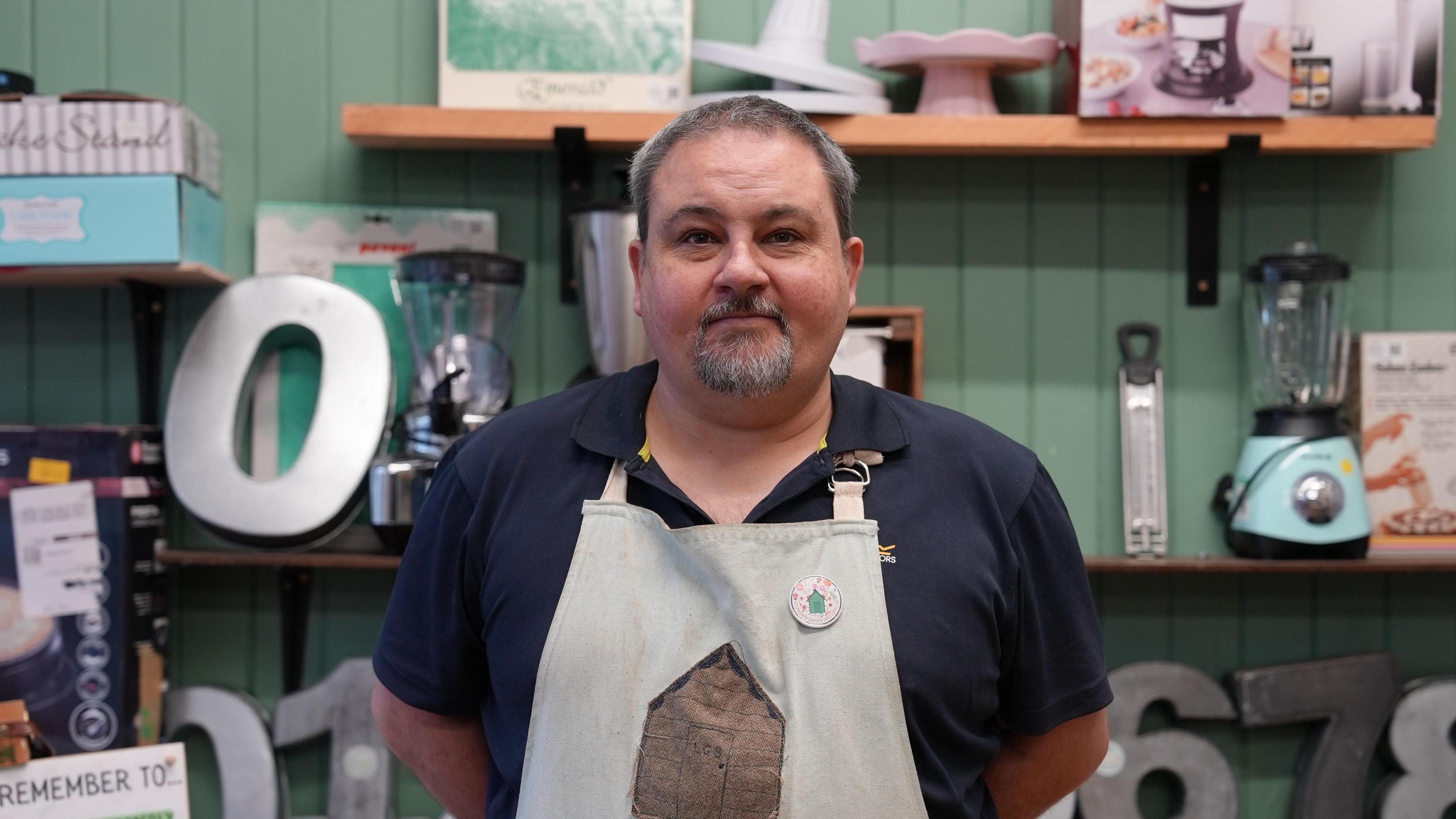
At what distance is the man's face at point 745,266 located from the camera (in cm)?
130

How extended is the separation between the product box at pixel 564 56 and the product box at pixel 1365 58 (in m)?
1.13

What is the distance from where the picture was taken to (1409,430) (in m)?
2.22

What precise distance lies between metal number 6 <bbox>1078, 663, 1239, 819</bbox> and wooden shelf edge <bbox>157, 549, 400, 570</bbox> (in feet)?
4.45

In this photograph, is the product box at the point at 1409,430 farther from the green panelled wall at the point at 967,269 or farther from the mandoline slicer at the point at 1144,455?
the mandoline slicer at the point at 1144,455

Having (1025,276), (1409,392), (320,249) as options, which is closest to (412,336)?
(320,249)

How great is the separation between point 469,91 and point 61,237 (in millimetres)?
748

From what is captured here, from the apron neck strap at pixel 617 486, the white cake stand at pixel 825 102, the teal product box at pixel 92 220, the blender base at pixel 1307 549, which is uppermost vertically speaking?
the white cake stand at pixel 825 102

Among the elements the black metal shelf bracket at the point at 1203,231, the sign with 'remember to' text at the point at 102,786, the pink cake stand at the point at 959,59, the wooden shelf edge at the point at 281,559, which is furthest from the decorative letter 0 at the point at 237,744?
the black metal shelf bracket at the point at 1203,231

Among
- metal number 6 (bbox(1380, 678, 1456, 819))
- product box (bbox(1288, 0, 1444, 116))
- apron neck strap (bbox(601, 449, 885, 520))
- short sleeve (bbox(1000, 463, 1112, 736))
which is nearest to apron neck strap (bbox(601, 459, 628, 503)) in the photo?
apron neck strap (bbox(601, 449, 885, 520))

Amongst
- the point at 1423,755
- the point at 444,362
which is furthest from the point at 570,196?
the point at 1423,755

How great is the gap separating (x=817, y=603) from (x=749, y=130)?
21.4 inches

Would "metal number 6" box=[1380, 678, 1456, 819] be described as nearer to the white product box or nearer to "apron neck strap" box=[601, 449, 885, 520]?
"apron neck strap" box=[601, 449, 885, 520]

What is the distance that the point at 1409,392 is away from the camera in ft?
7.28

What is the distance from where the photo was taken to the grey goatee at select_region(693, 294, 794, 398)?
1297 mm
